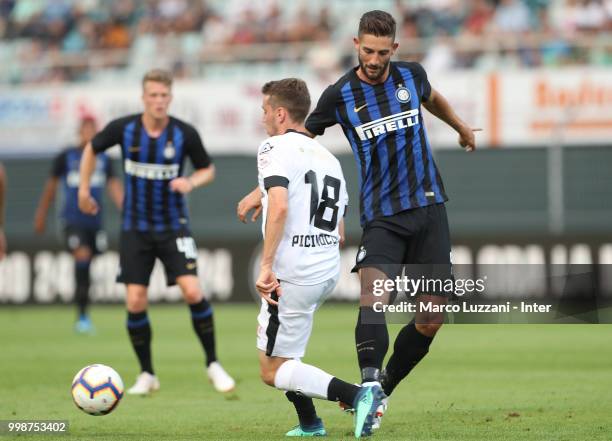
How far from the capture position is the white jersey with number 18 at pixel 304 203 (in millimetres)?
6270

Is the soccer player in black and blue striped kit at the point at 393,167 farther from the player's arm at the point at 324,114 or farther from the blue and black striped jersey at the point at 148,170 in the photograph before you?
the blue and black striped jersey at the point at 148,170

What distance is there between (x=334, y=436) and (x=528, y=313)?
1.98 meters

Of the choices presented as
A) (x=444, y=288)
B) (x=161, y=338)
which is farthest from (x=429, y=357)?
(x=444, y=288)

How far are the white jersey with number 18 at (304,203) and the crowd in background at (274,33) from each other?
44.0 feet

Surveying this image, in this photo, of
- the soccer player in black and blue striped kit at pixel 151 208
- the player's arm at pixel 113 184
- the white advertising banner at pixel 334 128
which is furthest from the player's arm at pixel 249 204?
the white advertising banner at pixel 334 128

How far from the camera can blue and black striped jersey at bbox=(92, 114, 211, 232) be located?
30.8ft

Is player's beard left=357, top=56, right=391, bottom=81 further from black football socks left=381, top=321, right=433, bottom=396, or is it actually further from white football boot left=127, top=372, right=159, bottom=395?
white football boot left=127, top=372, right=159, bottom=395

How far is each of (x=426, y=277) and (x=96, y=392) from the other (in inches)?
77.5

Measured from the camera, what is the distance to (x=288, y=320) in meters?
6.31

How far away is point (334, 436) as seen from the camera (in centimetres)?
646

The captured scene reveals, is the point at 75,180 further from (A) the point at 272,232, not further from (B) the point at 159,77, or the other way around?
(A) the point at 272,232

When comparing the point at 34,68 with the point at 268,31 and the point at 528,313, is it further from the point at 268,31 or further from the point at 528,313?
the point at 528,313

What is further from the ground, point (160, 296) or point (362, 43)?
point (362, 43)

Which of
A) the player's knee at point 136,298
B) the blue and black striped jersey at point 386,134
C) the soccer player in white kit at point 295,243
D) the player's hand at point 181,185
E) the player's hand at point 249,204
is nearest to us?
the soccer player in white kit at point 295,243
